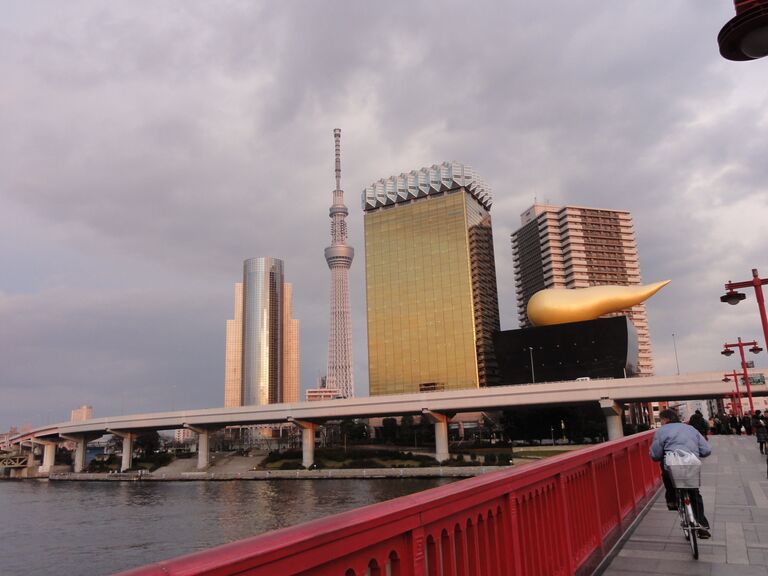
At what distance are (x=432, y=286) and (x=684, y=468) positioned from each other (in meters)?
136

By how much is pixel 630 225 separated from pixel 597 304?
98.4 metres

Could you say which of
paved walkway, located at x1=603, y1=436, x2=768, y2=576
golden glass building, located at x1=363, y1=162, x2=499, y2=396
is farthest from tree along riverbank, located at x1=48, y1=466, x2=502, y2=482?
golden glass building, located at x1=363, y1=162, x2=499, y2=396

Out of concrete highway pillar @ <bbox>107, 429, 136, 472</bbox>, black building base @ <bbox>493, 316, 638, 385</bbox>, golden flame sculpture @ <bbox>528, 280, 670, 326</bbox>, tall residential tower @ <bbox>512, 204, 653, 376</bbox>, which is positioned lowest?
concrete highway pillar @ <bbox>107, 429, 136, 472</bbox>

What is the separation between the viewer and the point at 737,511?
10211 mm

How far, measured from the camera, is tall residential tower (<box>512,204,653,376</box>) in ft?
534

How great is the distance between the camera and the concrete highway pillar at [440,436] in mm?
66125

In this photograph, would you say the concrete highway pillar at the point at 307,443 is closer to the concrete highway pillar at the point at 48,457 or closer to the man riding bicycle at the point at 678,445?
the concrete highway pillar at the point at 48,457

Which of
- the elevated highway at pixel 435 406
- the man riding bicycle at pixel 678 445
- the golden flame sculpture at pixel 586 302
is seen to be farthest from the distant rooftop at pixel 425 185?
the man riding bicycle at pixel 678 445

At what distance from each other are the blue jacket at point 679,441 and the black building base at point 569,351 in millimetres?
74805

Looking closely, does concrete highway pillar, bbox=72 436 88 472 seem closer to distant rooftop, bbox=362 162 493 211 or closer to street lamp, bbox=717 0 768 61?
distant rooftop, bbox=362 162 493 211

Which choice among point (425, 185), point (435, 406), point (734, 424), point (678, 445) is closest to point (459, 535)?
point (678, 445)

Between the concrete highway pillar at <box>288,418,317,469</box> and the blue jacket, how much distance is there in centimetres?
6706

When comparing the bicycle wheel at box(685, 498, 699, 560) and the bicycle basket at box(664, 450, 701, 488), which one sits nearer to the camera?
the bicycle wheel at box(685, 498, 699, 560)

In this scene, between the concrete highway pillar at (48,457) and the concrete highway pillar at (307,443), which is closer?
the concrete highway pillar at (307,443)
